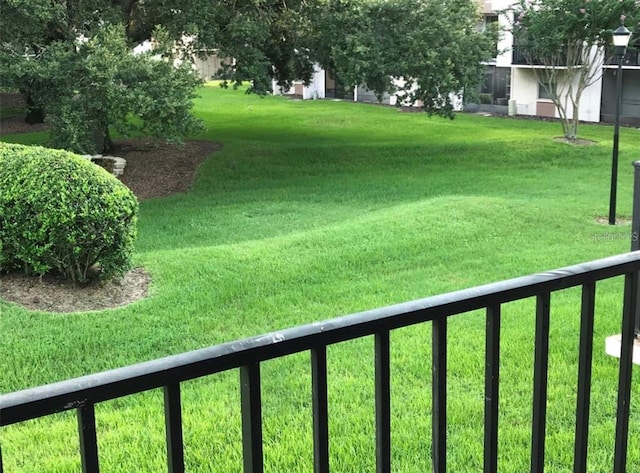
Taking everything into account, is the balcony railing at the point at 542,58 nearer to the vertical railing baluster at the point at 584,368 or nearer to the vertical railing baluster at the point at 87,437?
the vertical railing baluster at the point at 584,368

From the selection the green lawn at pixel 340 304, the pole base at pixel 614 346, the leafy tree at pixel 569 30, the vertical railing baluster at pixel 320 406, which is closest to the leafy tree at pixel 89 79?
the green lawn at pixel 340 304

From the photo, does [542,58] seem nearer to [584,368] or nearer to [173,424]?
[584,368]

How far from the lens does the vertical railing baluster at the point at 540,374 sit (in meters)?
1.89

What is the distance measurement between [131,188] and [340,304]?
8.60 metres

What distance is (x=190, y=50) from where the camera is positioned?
13578 mm

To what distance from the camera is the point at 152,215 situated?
11.8 metres

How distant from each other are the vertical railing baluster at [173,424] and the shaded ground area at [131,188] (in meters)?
5.26

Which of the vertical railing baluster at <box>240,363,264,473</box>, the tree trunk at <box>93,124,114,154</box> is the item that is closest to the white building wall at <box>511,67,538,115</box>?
the tree trunk at <box>93,124,114,154</box>

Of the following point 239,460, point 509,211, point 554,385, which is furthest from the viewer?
point 509,211

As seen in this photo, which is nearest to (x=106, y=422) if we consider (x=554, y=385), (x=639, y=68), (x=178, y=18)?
(x=554, y=385)

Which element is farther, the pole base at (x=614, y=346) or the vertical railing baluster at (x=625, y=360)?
the pole base at (x=614, y=346)

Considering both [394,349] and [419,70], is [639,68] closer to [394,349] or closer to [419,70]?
[419,70]

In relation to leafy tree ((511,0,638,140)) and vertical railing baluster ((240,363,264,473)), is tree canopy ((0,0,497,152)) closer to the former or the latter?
leafy tree ((511,0,638,140))

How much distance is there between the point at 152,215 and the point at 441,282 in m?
5.85
